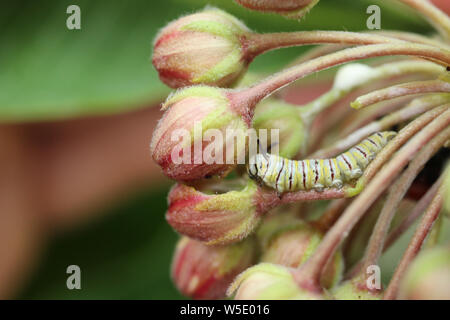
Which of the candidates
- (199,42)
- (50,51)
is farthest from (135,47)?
(199,42)

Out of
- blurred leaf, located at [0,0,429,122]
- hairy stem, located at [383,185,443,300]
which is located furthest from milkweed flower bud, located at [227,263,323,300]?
blurred leaf, located at [0,0,429,122]

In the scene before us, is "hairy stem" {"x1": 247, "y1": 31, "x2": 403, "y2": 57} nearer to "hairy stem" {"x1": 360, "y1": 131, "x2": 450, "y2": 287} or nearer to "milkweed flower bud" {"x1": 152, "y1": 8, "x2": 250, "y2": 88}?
"milkweed flower bud" {"x1": 152, "y1": 8, "x2": 250, "y2": 88}

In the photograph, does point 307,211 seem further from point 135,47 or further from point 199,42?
point 135,47

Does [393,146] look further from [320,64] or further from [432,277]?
[432,277]

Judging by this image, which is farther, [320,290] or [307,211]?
[307,211]

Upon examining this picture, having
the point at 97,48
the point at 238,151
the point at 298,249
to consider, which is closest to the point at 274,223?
the point at 298,249
